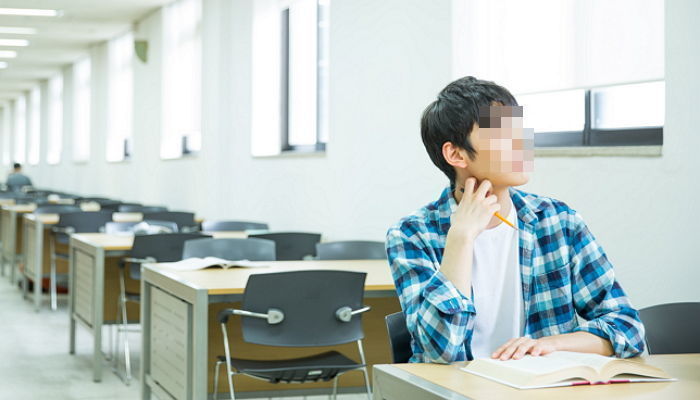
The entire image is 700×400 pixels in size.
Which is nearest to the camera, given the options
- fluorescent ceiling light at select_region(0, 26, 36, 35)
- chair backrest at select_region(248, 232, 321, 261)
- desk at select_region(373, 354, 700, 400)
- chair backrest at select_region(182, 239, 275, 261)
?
desk at select_region(373, 354, 700, 400)

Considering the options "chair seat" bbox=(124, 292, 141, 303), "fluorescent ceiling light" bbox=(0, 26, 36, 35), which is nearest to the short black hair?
"chair seat" bbox=(124, 292, 141, 303)

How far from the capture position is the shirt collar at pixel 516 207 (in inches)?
73.2

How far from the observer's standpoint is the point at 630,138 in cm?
360

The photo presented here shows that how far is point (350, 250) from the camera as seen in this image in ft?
14.7

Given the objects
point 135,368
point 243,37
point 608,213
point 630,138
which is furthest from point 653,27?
point 243,37

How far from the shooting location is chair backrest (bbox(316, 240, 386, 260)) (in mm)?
4434

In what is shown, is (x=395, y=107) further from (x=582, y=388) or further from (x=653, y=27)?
(x=582, y=388)

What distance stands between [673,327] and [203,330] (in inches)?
62.1

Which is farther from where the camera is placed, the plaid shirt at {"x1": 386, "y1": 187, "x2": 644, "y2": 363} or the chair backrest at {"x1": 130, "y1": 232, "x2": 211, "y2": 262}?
the chair backrest at {"x1": 130, "y1": 232, "x2": 211, "y2": 262}

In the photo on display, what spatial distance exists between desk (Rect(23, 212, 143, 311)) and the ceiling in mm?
3523

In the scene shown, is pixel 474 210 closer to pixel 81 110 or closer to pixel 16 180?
pixel 81 110

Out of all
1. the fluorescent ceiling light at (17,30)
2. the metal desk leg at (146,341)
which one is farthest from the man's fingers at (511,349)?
the fluorescent ceiling light at (17,30)

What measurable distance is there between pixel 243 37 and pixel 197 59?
159 cm

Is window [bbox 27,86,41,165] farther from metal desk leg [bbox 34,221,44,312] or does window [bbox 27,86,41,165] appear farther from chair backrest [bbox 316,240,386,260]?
chair backrest [bbox 316,240,386,260]
